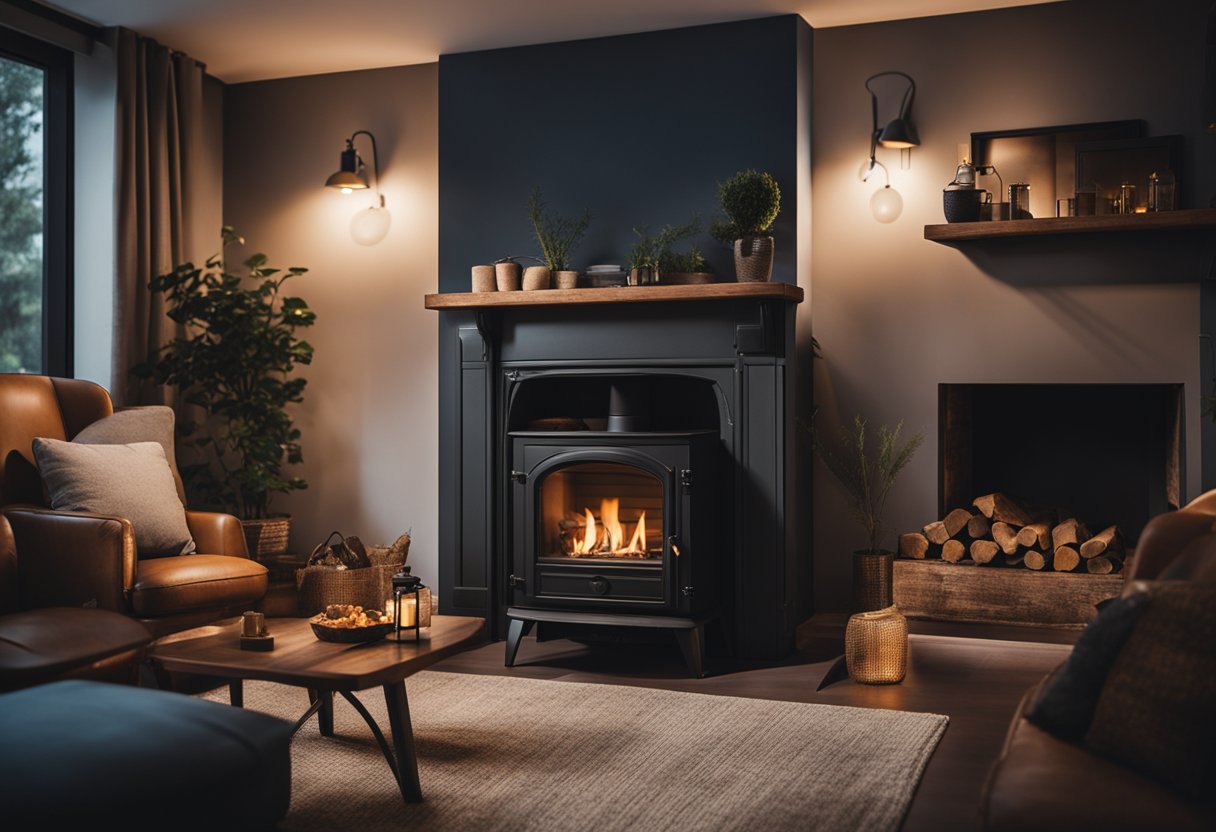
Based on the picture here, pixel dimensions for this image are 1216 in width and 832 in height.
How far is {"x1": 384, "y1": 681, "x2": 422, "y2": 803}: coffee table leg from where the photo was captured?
2.66 m

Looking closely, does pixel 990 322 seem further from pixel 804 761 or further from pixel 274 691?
pixel 274 691

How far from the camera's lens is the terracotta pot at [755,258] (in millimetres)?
4121

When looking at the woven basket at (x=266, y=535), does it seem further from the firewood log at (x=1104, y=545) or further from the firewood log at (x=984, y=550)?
the firewood log at (x=1104, y=545)

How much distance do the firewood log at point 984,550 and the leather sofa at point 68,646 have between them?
2938 mm

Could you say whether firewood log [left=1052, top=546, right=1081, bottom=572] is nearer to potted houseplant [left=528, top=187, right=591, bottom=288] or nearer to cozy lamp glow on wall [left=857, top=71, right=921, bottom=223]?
cozy lamp glow on wall [left=857, top=71, right=921, bottom=223]

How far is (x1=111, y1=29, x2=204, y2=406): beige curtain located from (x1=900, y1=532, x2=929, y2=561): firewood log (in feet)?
10.3

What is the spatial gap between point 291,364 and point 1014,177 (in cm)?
311

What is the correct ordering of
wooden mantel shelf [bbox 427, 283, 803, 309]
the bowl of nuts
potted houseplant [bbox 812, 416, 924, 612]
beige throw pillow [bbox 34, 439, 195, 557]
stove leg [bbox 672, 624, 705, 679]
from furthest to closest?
potted houseplant [bbox 812, 416, 924, 612] < wooden mantel shelf [bbox 427, 283, 803, 309] < stove leg [bbox 672, 624, 705, 679] < beige throw pillow [bbox 34, 439, 195, 557] < the bowl of nuts

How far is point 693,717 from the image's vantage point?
3.39m

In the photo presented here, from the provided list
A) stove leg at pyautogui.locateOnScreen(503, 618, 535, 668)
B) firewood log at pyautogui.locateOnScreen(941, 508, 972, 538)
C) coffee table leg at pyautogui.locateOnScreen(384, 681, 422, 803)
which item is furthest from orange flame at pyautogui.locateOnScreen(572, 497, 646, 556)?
coffee table leg at pyautogui.locateOnScreen(384, 681, 422, 803)

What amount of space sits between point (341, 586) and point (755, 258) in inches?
82.5

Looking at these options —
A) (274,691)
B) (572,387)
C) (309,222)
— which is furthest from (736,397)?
(309,222)

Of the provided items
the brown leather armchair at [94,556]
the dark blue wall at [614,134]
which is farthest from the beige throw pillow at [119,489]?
the dark blue wall at [614,134]

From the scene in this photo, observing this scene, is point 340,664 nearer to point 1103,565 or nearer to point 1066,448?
point 1103,565
